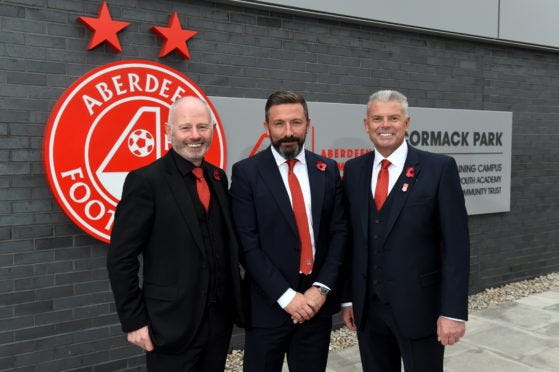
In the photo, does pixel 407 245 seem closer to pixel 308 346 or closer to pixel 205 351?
pixel 308 346

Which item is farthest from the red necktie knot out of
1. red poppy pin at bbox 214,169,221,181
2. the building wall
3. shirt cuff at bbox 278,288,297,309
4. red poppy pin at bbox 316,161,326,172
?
the building wall

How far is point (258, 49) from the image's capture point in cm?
420

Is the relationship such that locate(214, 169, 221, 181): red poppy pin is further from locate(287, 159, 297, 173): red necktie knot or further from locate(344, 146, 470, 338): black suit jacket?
locate(344, 146, 470, 338): black suit jacket

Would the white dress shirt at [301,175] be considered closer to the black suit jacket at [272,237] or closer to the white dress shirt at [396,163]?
the black suit jacket at [272,237]

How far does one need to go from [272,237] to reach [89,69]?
6.49 ft

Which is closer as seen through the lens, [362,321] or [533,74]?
[362,321]

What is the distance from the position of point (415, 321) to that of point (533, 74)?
5.09m

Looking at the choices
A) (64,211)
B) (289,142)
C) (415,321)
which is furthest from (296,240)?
(64,211)

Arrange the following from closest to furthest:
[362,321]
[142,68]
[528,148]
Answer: [362,321]
[142,68]
[528,148]

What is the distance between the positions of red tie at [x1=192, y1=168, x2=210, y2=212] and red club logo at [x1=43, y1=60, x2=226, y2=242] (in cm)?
150

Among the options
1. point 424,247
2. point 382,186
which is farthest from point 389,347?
point 382,186

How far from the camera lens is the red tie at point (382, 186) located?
246cm

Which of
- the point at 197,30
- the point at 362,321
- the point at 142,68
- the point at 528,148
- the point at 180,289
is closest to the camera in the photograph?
the point at 180,289

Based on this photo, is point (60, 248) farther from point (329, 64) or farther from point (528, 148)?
point (528, 148)
